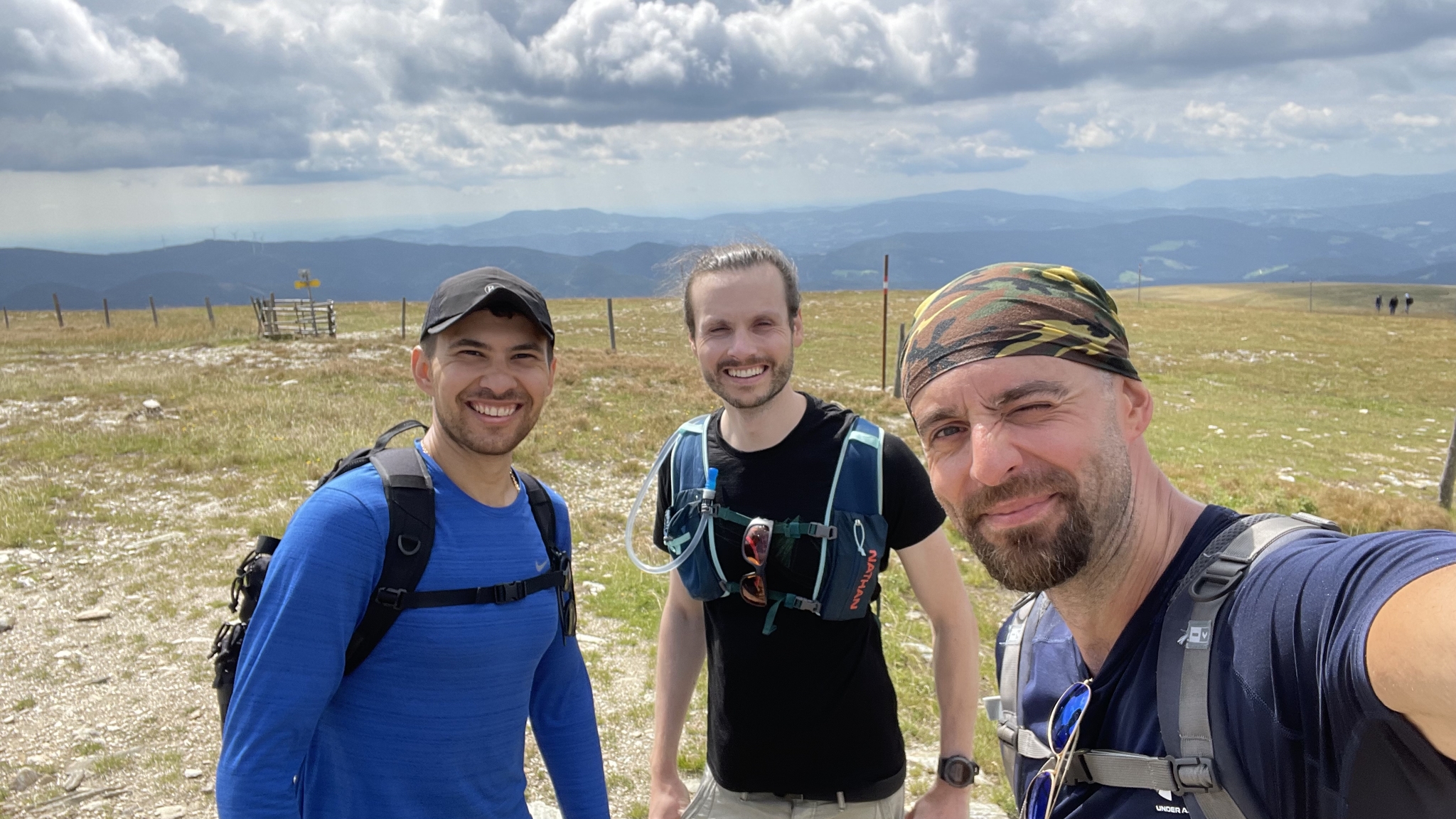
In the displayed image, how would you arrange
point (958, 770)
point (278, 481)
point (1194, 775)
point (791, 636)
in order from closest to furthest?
1. point (1194, 775)
2. point (958, 770)
3. point (791, 636)
4. point (278, 481)

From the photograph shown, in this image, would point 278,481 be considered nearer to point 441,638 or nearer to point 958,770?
point 441,638

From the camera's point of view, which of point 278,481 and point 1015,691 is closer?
point 1015,691

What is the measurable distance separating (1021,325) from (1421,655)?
98 cm

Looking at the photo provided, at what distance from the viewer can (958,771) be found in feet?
10.2

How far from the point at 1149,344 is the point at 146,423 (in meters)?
40.4

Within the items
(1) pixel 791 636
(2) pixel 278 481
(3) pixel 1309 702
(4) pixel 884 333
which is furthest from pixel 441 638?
(4) pixel 884 333

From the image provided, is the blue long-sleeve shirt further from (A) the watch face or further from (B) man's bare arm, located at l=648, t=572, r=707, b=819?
(A) the watch face

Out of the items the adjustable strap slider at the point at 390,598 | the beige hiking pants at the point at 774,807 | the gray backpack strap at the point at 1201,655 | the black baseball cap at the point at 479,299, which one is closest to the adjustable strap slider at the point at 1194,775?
the gray backpack strap at the point at 1201,655

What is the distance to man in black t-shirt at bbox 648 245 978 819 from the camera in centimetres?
317

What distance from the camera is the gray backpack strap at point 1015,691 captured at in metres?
1.97

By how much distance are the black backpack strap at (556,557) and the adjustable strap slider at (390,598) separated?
2.02 feet

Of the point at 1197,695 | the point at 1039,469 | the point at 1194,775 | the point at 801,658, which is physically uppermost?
the point at 1039,469

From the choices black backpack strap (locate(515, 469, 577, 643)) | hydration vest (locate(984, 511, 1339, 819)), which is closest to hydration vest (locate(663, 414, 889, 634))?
black backpack strap (locate(515, 469, 577, 643))

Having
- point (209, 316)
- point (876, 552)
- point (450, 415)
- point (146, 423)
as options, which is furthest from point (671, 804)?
point (209, 316)
